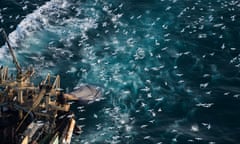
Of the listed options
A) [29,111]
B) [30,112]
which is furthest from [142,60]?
[29,111]

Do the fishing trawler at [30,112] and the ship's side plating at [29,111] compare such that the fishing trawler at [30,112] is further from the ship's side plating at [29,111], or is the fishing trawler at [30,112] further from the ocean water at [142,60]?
the ocean water at [142,60]

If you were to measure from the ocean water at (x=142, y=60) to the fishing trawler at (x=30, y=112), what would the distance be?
19.1 ft

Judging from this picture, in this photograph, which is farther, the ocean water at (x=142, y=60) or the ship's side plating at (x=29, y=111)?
the ocean water at (x=142, y=60)

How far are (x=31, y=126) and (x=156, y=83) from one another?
2211 centimetres

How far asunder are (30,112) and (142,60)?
23142mm

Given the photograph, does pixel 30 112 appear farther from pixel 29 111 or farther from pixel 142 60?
pixel 142 60

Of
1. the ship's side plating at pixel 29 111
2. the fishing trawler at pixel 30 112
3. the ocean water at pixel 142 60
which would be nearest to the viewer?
the fishing trawler at pixel 30 112

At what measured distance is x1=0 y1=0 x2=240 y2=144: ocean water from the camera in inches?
2133

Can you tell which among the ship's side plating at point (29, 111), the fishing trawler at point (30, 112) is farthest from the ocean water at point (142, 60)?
the ship's side plating at point (29, 111)

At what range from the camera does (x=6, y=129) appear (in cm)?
4366

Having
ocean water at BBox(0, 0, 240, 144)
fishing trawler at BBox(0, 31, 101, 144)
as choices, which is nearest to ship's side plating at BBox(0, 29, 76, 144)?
fishing trawler at BBox(0, 31, 101, 144)

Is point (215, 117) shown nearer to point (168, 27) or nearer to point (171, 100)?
point (171, 100)

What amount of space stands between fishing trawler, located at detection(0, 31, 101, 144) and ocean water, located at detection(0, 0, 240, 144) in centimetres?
581

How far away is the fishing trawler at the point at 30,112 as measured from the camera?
43.4m
